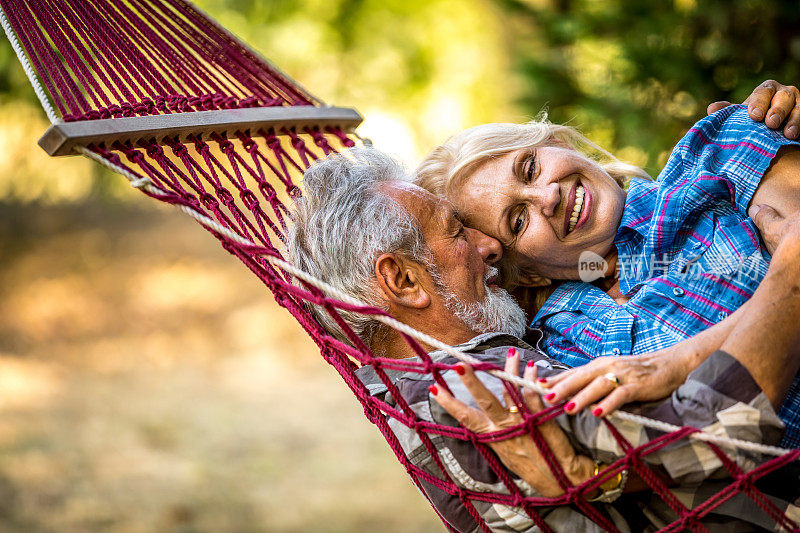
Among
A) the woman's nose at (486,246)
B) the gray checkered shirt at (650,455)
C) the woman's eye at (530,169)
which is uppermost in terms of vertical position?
the woman's eye at (530,169)

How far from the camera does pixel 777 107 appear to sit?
175 cm

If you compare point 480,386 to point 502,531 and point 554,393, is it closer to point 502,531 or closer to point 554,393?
point 554,393

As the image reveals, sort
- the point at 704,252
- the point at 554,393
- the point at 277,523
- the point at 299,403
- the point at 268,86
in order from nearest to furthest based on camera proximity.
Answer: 1. the point at 554,393
2. the point at 704,252
3. the point at 268,86
4. the point at 277,523
5. the point at 299,403

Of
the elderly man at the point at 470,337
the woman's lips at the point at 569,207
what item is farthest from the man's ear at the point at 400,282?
the woman's lips at the point at 569,207

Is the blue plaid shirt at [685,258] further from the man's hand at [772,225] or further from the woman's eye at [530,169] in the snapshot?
the woman's eye at [530,169]

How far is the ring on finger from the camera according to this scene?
129 cm

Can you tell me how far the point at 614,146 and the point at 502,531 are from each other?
3043 mm

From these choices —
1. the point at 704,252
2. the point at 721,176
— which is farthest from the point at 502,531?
the point at 721,176

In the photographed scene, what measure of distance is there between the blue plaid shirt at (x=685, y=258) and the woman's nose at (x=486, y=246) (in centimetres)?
17

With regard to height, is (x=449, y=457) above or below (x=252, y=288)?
below

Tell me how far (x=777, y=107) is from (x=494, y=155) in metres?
0.64

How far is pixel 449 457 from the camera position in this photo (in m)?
1.41

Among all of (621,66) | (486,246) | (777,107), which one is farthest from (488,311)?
(621,66)

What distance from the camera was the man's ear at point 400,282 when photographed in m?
1.75
